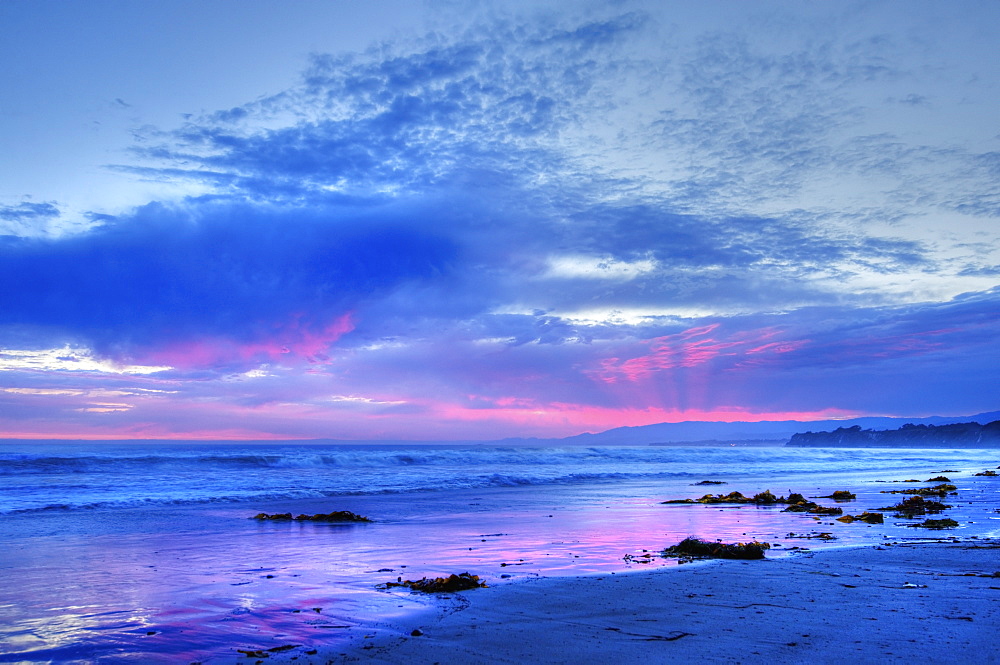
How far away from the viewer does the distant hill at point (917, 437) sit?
101562 millimetres

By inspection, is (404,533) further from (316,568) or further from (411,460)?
(411,460)

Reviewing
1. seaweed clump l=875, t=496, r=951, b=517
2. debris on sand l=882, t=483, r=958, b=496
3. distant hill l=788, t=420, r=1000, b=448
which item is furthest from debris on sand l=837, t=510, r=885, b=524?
distant hill l=788, t=420, r=1000, b=448

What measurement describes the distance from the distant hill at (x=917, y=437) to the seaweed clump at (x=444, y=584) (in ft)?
378

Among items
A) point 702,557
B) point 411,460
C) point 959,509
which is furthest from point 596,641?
point 411,460

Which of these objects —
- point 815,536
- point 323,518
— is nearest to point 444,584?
point 815,536

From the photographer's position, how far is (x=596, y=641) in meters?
5.04

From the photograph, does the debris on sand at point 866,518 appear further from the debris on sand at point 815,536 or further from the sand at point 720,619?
the sand at point 720,619

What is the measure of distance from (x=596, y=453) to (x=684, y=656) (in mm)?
56253

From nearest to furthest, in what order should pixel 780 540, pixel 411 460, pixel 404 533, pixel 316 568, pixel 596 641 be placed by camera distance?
pixel 596 641 < pixel 316 568 < pixel 780 540 < pixel 404 533 < pixel 411 460

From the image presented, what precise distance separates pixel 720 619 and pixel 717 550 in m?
3.76

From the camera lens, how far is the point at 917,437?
4825 inches

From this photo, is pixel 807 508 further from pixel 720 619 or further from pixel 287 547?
pixel 287 547

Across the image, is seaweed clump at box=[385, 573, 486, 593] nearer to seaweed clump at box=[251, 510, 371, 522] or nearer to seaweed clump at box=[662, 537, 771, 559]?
seaweed clump at box=[662, 537, 771, 559]

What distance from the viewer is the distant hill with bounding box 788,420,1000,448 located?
102 m
